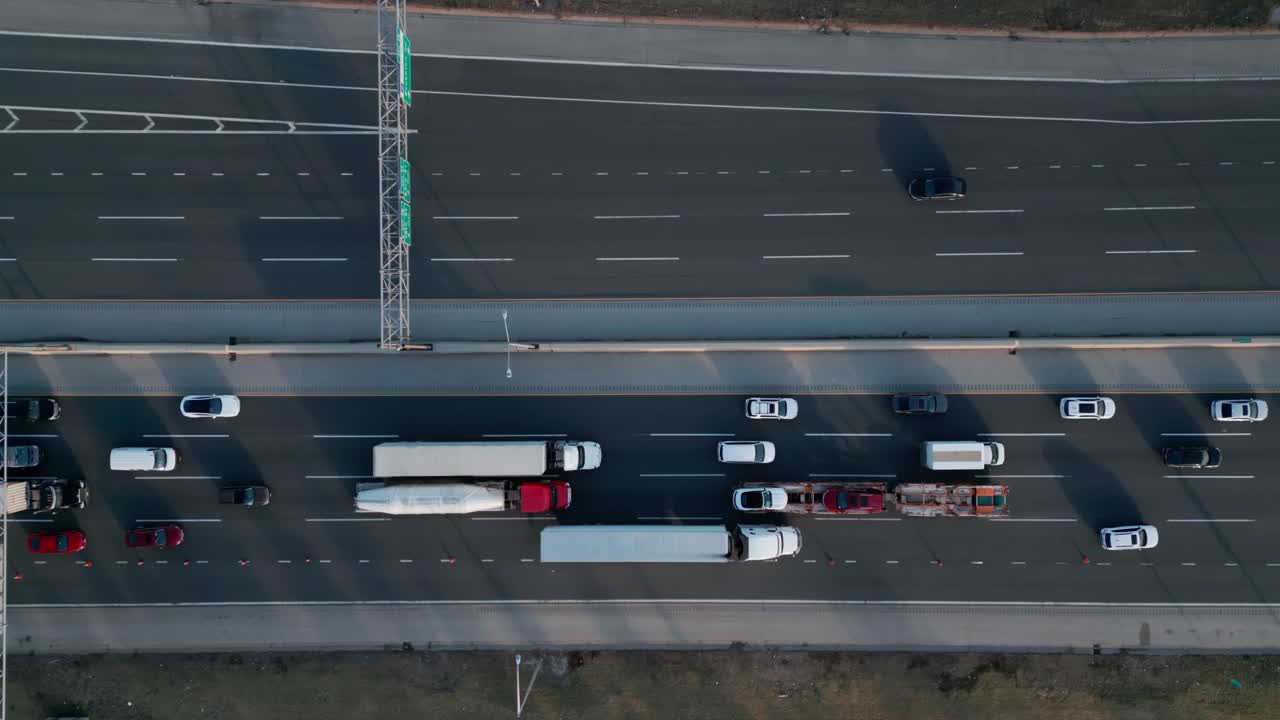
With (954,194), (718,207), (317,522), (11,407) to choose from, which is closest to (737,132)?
(718,207)

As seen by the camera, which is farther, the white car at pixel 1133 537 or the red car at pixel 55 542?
the red car at pixel 55 542

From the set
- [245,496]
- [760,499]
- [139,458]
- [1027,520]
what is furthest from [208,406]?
[1027,520]

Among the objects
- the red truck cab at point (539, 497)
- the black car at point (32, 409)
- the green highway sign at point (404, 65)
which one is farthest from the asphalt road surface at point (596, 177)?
the red truck cab at point (539, 497)

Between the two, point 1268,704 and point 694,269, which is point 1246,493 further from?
point 694,269

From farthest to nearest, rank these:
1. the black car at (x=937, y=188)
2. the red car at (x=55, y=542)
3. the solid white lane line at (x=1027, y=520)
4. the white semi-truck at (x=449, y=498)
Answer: the solid white lane line at (x=1027, y=520) → the black car at (x=937, y=188) → the red car at (x=55, y=542) → the white semi-truck at (x=449, y=498)

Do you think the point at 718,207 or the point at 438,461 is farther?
the point at 718,207

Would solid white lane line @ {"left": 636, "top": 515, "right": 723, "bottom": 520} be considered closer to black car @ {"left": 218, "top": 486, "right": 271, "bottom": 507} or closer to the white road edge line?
black car @ {"left": 218, "top": 486, "right": 271, "bottom": 507}

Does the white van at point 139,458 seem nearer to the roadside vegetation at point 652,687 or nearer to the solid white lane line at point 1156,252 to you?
the roadside vegetation at point 652,687
